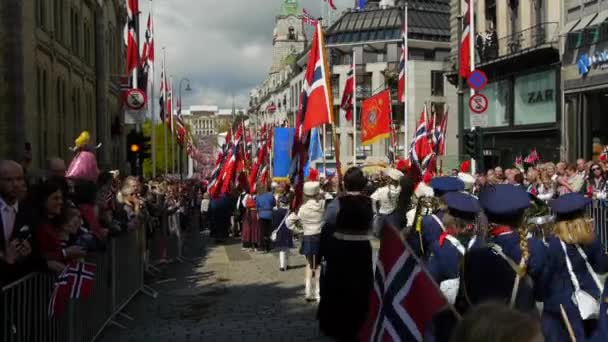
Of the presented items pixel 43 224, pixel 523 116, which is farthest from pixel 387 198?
pixel 523 116

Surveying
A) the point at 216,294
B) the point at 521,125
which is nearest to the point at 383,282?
the point at 216,294

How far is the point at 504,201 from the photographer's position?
4.54 metres

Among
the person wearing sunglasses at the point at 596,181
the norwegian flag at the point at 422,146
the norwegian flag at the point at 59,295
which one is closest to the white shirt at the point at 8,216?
the norwegian flag at the point at 59,295

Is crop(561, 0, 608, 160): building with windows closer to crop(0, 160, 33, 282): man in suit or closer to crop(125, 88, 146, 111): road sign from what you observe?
crop(125, 88, 146, 111): road sign

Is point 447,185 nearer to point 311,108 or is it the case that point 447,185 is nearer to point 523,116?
point 311,108

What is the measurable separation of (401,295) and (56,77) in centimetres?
3060

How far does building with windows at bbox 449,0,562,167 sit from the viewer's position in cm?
2830

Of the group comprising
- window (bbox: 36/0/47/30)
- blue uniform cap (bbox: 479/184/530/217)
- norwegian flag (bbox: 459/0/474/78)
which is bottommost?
blue uniform cap (bbox: 479/184/530/217)

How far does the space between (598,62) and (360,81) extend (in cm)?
4569

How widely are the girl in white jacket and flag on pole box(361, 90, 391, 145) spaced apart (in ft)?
50.3

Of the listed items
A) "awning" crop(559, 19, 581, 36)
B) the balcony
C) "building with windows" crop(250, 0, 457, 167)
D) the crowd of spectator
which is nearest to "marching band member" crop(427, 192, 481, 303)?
the crowd of spectator

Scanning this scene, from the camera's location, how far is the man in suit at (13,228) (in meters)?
5.78

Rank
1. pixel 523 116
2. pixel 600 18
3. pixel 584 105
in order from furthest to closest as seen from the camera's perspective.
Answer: pixel 523 116 < pixel 584 105 < pixel 600 18

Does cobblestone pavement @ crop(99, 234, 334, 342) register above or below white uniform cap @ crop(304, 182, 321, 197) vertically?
below
